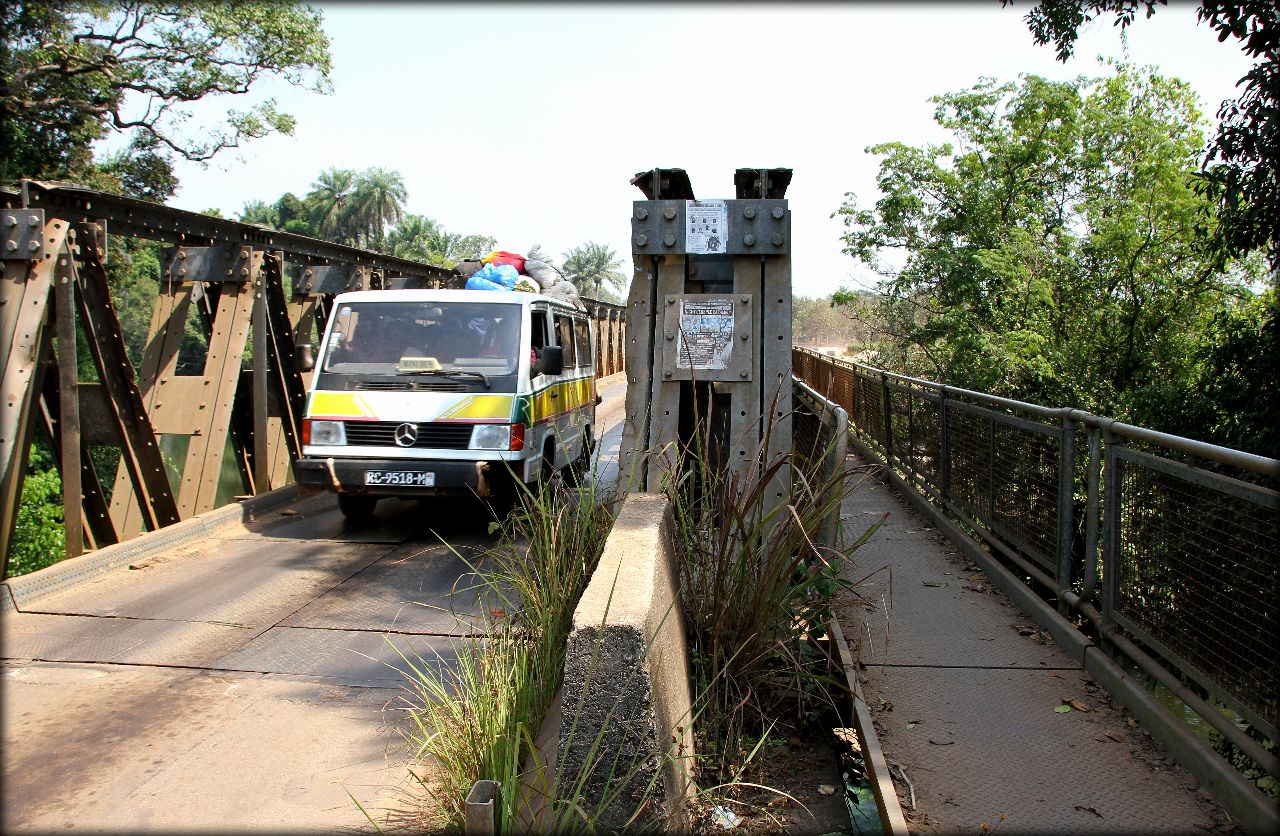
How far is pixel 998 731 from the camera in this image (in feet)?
12.5

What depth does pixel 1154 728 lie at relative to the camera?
362 cm

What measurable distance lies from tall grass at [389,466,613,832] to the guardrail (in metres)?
2.37

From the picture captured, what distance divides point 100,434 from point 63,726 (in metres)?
4.31

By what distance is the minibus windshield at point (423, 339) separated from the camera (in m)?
8.80

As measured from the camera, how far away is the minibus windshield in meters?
8.80

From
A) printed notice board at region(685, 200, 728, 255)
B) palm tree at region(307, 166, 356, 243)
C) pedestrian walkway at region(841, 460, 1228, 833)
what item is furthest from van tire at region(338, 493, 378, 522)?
palm tree at region(307, 166, 356, 243)

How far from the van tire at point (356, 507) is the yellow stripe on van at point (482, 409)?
56.9 inches

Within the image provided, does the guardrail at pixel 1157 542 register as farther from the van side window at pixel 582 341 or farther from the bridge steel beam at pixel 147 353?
the bridge steel beam at pixel 147 353

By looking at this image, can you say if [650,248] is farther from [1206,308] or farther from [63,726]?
[1206,308]

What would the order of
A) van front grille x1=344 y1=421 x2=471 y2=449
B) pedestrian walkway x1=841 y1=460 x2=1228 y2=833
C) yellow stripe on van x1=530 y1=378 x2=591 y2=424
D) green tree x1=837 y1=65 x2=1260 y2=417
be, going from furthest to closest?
green tree x1=837 y1=65 x2=1260 y2=417
yellow stripe on van x1=530 y1=378 x2=591 y2=424
van front grille x1=344 y1=421 x2=471 y2=449
pedestrian walkway x1=841 y1=460 x2=1228 y2=833

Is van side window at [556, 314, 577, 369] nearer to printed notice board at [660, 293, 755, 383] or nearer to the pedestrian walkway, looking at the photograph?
printed notice board at [660, 293, 755, 383]

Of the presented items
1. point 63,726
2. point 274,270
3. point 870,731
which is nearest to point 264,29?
point 274,270

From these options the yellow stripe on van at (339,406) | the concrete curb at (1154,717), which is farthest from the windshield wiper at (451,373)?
the concrete curb at (1154,717)

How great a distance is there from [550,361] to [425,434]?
1341 millimetres
